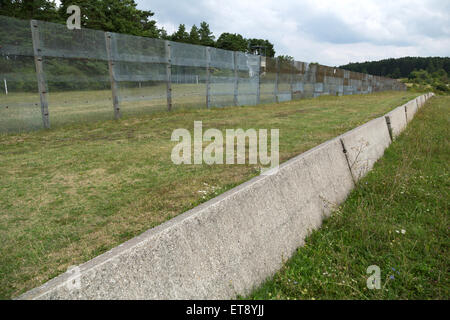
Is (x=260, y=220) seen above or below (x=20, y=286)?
above

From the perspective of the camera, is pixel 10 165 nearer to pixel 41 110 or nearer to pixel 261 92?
pixel 41 110

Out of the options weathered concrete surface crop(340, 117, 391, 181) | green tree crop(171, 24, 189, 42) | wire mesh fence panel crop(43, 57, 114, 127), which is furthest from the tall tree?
weathered concrete surface crop(340, 117, 391, 181)

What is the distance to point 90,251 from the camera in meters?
2.71

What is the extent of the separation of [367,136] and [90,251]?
477 centimetres

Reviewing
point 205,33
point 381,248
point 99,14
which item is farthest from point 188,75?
point 205,33

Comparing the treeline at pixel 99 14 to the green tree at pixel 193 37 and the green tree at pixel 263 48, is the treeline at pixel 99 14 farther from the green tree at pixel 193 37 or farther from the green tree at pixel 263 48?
the green tree at pixel 263 48

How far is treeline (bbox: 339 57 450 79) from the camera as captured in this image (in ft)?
448

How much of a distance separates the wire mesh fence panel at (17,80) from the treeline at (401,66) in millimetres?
142243

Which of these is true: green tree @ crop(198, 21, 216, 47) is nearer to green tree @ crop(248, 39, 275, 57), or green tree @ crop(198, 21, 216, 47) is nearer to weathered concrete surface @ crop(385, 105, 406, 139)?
green tree @ crop(248, 39, 275, 57)

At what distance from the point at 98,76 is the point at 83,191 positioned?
712 cm

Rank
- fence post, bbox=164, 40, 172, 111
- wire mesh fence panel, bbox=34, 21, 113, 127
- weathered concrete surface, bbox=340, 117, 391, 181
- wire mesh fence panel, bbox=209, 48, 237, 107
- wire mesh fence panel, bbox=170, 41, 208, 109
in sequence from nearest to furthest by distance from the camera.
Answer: weathered concrete surface, bbox=340, 117, 391, 181, wire mesh fence panel, bbox=34, 21, 113, 127, fence post, bbox=164, 40, 172, 111, wire mesh fence panel, bbox=170, 41, 208, 109, wire mesh fence panel, bbox=209, 48, 237, 107

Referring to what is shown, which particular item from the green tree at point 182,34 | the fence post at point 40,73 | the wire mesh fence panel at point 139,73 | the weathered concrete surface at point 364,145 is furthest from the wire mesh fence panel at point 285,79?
the green tree at point 182,34
